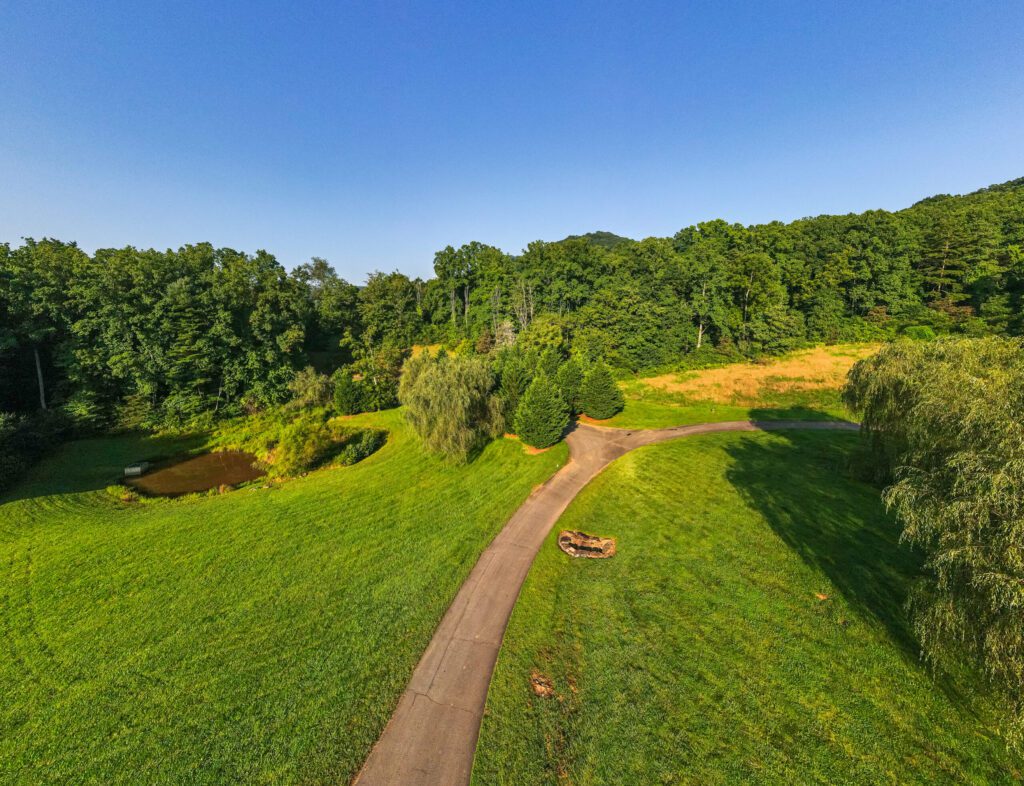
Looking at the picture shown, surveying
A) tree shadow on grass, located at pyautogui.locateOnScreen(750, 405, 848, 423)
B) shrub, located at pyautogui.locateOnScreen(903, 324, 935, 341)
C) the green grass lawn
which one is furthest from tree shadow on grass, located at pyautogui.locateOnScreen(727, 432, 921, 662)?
shrub, located at pyautogui.locateOnScreen(903, 324, 935, 341)

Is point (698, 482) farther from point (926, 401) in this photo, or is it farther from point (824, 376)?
point (824, 376)

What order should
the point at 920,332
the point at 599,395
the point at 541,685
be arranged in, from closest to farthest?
the point at 541,685 → the point at 599,395 → the point at 920,332

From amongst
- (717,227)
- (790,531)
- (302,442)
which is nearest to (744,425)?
(790,531)

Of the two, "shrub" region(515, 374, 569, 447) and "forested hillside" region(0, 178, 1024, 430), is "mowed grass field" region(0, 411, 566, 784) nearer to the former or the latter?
"shrub" region(515, 374, 569, 447)

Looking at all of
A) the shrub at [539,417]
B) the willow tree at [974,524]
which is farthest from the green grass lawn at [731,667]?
the shrub at [539,417]

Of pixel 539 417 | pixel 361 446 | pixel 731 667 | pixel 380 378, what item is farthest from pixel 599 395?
pixel 380 378

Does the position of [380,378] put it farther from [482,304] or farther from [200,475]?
[482,304]
